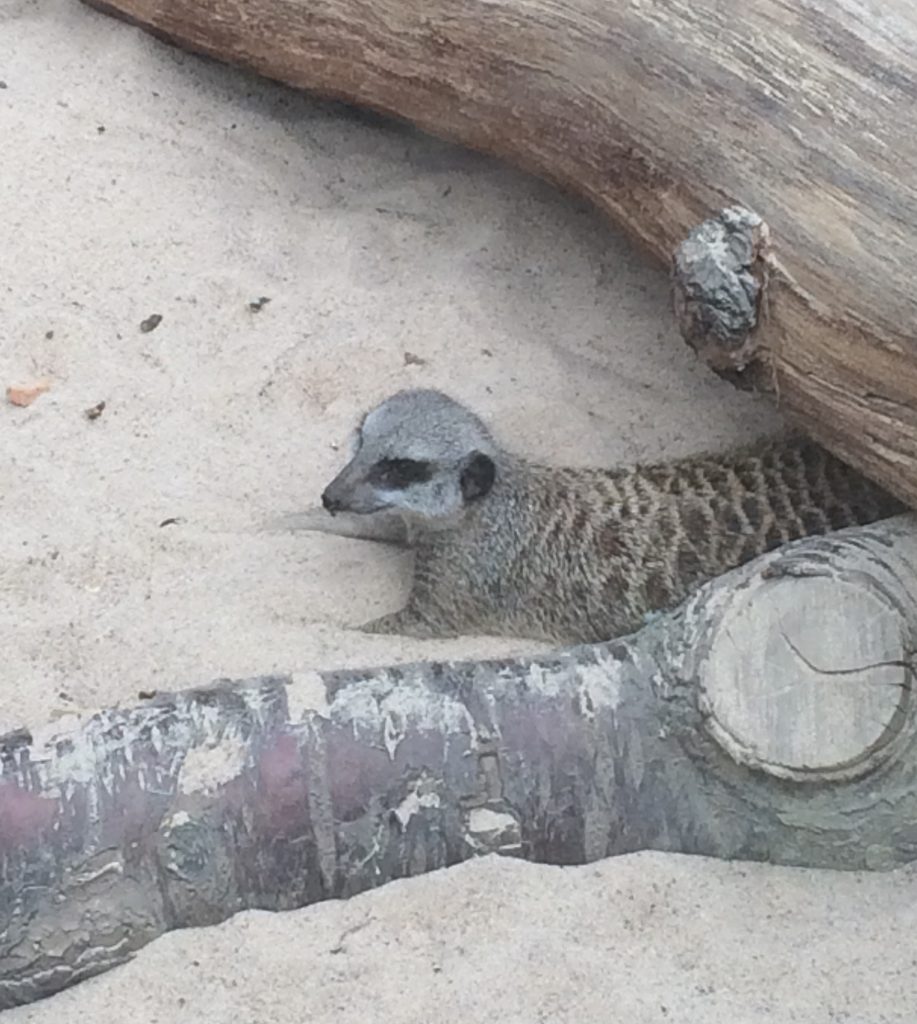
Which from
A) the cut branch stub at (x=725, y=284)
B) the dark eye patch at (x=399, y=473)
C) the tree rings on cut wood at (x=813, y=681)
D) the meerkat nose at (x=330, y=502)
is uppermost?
the cut branch stub at (x=725, y=284)

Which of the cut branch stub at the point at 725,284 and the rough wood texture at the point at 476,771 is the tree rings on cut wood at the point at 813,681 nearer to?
the rough wood texture at the point at 476,771

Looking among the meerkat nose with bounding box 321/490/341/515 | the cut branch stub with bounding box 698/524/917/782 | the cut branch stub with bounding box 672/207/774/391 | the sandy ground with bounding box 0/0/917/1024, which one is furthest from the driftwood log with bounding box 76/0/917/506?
the meerkat nose with bounding box 321/490/341/515

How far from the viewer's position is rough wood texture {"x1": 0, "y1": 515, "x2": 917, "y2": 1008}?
1667 mm

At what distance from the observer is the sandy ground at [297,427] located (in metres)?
1.63

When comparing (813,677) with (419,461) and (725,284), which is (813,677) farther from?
(419,461)

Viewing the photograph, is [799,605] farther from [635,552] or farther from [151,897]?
[151,897]

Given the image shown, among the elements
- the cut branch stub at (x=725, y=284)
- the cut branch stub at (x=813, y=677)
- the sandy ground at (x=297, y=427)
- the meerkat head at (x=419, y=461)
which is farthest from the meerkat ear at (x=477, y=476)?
the cut branch stub at (x=813, y=677)

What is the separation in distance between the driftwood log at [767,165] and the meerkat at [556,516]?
0.27 meters

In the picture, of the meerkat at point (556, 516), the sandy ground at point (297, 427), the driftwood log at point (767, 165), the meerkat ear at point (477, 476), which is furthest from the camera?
the meerkat ear at point (477, 476)

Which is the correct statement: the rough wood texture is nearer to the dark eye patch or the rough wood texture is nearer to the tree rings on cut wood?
the tree rings on cut wood

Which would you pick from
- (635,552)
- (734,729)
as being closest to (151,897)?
(734,729)

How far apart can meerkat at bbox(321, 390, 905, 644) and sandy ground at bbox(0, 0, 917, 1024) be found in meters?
0.08

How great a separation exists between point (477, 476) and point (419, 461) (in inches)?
3.5

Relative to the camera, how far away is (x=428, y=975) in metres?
1.62
